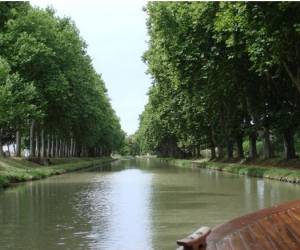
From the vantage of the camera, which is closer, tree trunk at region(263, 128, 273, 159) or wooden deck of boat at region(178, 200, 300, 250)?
wooden deck of boat at region(178, 200, 300, 250)

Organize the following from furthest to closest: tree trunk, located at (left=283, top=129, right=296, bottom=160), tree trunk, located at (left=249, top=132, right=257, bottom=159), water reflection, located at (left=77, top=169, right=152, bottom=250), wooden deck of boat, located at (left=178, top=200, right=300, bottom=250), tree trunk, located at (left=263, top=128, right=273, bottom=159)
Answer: tree trunk, located at (left=249, top=132, right=257, bottom=159)
tree trunk, located at (left=263, top=128, right=273, bottom=159)
tree trunk, located at (left=283, top=129, right=296, bottom=160)
water reflection, located at (left=77, top=169, right=152, bottom=250)
wooden deck of boat, located at (left=178, top=200, right=300, bottom=250)

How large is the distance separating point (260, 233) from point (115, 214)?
1040 cm

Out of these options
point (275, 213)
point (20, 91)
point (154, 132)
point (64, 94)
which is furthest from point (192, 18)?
point (154, 132)

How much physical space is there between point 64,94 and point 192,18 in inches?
823

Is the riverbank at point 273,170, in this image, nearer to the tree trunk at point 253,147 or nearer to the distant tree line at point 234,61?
the distant tree line at point 234,61

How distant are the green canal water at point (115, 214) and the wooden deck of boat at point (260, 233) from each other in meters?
3.06

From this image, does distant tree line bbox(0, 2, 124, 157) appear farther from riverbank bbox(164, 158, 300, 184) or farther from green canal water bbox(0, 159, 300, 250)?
riverbank bbox(164, 158, 300, 184)

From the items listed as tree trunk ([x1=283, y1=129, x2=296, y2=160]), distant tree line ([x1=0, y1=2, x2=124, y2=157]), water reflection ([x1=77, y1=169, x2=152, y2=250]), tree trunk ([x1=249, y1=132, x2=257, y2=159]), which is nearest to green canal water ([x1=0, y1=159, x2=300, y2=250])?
water reflection ([x1=77, y1=169, x2=152, y2=250])

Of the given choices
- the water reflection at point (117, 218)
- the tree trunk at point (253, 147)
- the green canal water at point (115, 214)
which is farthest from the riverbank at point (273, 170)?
the water reflection at point (117, 218)

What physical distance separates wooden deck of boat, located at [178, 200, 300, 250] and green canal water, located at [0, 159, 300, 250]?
306cm

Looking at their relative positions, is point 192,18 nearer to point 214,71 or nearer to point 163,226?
point 214,71

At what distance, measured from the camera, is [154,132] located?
107 m

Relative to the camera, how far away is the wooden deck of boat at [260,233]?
7.64 metres

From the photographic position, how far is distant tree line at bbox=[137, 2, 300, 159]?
2688 cm
